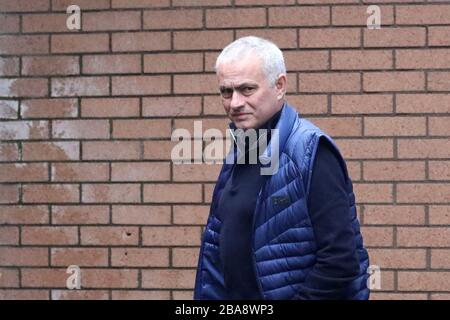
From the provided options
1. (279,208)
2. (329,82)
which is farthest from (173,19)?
(279,208)

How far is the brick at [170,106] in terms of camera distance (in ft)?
13.6

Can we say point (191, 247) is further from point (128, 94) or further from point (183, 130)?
point (128, 94)

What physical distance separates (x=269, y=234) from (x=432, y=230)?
6.22 feet

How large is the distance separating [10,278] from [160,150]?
1123 millimetres

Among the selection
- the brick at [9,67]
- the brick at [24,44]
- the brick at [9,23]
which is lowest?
the brick at [9,67]

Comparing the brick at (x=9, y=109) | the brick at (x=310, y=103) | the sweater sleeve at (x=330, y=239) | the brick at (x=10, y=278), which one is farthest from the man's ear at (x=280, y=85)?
the brick at (x=10, y=278)

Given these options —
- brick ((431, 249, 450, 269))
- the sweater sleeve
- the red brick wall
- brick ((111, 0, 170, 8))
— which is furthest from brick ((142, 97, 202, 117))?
the sweater sleeve

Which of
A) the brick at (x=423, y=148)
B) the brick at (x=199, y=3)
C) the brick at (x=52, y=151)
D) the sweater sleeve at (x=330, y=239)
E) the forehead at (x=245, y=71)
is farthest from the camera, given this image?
the brick at (x=52, y=151)

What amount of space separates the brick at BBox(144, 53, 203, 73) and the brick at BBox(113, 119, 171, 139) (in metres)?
0.29

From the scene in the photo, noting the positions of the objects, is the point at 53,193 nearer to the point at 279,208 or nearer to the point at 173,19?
the point at 173,19

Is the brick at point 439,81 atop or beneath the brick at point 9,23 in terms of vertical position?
beneath

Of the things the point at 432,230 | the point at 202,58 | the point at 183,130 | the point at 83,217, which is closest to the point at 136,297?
the point at 83,217

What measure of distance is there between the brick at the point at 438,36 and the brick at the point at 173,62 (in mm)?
1229

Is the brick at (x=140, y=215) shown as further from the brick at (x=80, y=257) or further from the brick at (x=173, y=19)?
the brick at (x=173, y=19)
